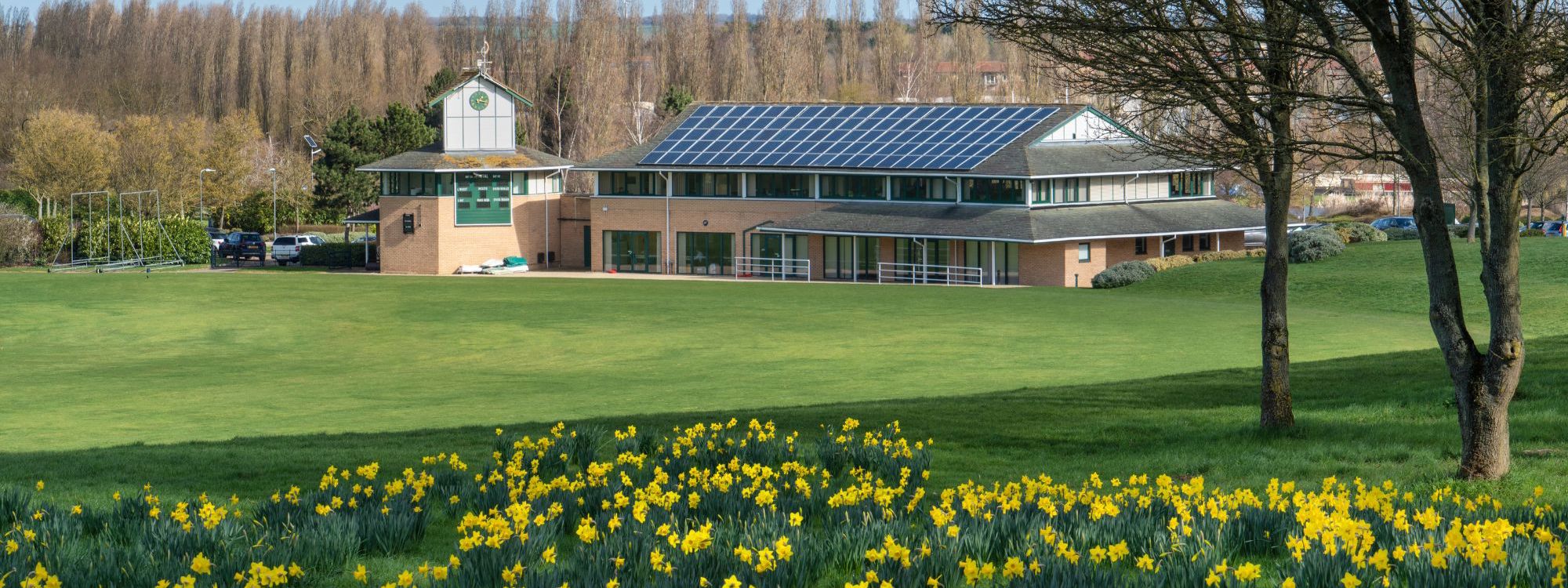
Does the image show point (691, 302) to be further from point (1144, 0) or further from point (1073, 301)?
point (1144, 0)

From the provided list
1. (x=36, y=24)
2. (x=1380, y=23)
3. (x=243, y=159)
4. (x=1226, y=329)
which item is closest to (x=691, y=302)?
(x=1226, y=329)

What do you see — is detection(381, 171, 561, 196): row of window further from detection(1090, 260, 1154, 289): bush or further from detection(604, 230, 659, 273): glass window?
detection(1090, 260, 1154, 289): bush

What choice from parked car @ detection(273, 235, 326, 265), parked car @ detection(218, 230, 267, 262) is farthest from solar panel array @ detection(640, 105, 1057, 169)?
parked car @ detection(218, 230, 267, 262)

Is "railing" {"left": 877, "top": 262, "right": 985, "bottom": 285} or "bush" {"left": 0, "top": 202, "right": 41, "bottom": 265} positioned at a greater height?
"bush" {"left": 0, "top": 202, "right": 41, "bottom": 265}

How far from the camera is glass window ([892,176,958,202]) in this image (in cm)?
6297

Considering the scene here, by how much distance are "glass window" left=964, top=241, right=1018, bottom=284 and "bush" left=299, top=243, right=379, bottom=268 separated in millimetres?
28352

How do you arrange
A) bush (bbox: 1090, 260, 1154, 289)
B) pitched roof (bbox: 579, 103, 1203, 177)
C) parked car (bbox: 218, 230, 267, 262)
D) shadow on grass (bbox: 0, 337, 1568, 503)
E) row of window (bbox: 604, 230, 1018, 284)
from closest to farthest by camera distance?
shadow on grass (bbox: 0, 337, 1568, 503) < bush (bbox: 1090, 260, 1154, 289) < row of window (bbox: 604, 230, 1018, 284) < pitched roof (bbox: 579, 103, 1203, 177) < parked car (bbox: 218, 230, 267, 262)

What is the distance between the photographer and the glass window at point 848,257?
6259 cm

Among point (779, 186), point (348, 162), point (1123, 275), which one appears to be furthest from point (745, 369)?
point (348, 162)

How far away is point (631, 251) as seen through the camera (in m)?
68.8

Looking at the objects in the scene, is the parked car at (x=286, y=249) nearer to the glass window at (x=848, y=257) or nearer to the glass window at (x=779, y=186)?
the glass window at (x=779, y=186)

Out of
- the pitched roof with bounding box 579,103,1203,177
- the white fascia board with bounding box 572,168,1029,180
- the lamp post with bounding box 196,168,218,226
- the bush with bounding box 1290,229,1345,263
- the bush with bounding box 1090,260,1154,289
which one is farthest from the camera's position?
the lamp post with bounding box 196,168,218,226

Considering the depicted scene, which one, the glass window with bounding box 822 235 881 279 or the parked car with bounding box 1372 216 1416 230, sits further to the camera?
the parked car with bounding box 1372 216 1416 230

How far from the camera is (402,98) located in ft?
391
